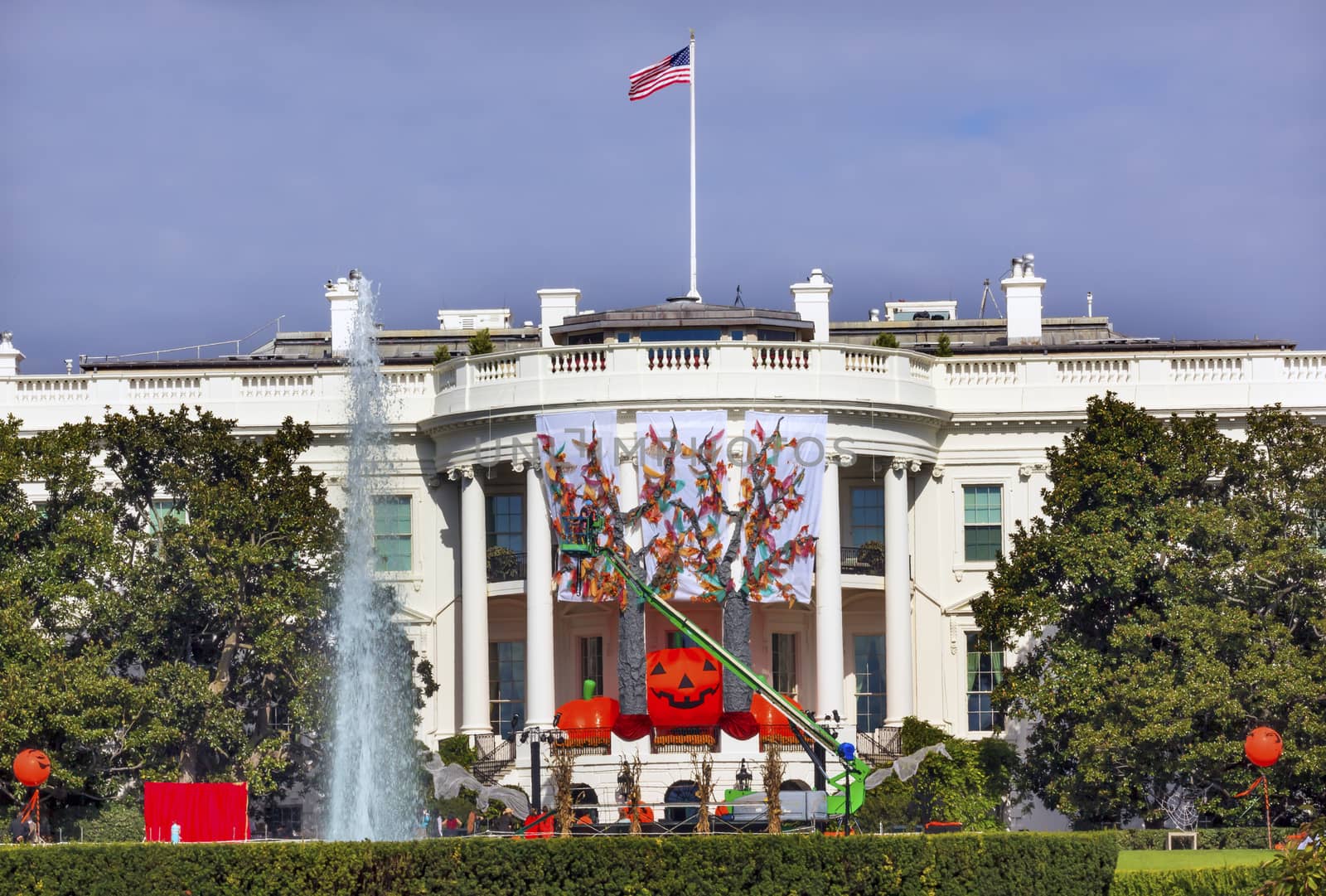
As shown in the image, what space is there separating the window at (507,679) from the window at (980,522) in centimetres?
1161

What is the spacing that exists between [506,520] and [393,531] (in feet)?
9.53

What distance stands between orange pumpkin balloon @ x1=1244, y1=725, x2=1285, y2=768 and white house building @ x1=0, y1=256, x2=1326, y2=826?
42.8ft

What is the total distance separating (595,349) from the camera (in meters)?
65.4

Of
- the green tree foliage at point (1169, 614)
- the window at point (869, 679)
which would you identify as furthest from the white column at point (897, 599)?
the green tree foliage at point (1169, 614)

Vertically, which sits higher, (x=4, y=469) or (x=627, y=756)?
(x=4, y=469)

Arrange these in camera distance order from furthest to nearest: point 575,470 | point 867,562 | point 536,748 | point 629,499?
point 867,562 < point 575,470 < point 629,499 < point 536,748

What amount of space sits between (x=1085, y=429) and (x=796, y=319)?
9433mm

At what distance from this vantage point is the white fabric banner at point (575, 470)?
6412 centimetres

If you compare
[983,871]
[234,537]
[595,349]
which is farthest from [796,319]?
[983,871]

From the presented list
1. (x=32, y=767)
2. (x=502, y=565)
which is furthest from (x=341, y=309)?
(x=32, y=767)

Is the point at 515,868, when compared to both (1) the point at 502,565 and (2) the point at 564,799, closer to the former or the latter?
(2) the point at 564,799

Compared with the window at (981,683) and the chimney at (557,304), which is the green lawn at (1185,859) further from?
the chimney at (557,304)

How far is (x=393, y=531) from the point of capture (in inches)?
2734

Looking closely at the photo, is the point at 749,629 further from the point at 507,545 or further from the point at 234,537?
the point at 234,537
